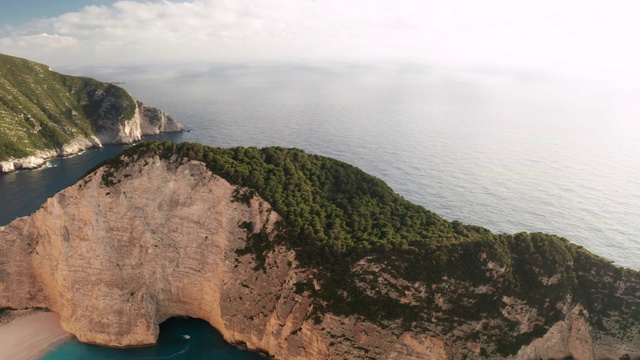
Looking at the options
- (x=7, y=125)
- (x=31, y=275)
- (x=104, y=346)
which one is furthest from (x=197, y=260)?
Answer: (x=7, y=125)

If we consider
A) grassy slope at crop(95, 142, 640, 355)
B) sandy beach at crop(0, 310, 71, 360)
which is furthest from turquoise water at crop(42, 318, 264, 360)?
grassy slope at crop(95, 142, 640, 355)

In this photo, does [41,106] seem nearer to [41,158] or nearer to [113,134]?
[113,134]

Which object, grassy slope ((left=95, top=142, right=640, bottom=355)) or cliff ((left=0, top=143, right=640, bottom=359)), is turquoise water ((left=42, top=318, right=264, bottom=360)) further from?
grassy slope ((left=95, top=142, right=640, bottom=355))

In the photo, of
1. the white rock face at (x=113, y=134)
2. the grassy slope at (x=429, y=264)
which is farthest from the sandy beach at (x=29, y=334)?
the white rock face at (x=113, y=134)

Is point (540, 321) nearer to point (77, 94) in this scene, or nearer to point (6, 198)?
point (6, 198)

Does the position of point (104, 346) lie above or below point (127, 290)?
below

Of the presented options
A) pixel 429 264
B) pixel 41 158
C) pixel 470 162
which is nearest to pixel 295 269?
pixel 429 264
